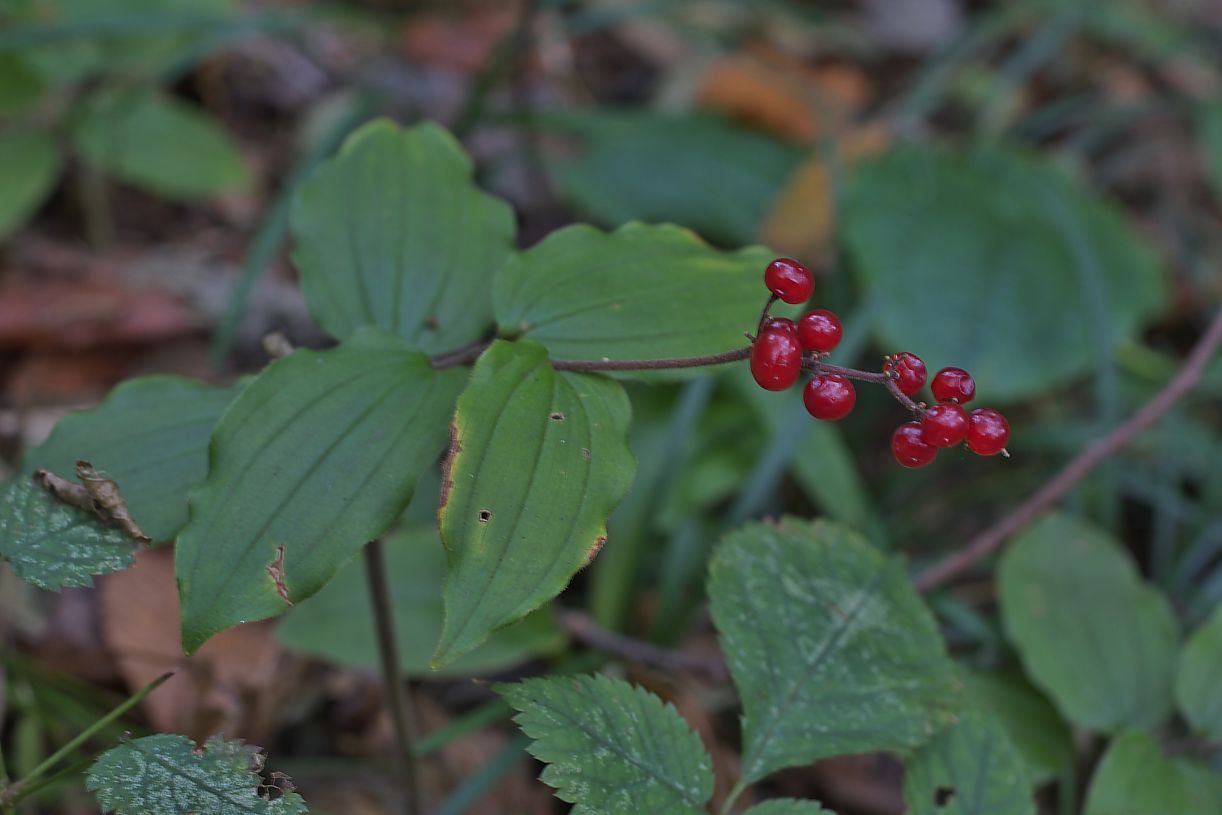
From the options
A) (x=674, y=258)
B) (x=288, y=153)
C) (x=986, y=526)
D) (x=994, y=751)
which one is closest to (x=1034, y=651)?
(x=994, y=751)

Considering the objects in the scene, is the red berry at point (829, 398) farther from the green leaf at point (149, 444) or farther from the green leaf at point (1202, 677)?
the green leaf at point (1202, 677)

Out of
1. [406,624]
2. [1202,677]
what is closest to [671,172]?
[406,624]

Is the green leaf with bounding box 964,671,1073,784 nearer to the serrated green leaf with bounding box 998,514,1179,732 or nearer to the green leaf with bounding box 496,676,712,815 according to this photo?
the serrated green leaf with bounding box 998,514,1179,732

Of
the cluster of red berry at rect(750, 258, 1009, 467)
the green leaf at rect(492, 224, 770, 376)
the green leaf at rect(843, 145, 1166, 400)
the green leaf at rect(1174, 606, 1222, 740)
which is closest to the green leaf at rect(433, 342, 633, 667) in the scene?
the green leaf at rect(492, 224, 770, 376)

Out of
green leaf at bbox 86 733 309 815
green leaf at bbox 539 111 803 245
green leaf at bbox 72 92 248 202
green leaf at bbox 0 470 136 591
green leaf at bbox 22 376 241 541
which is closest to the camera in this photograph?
green leaf at bbox 86 733 309 815

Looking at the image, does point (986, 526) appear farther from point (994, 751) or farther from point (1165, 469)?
point (994, 751)
